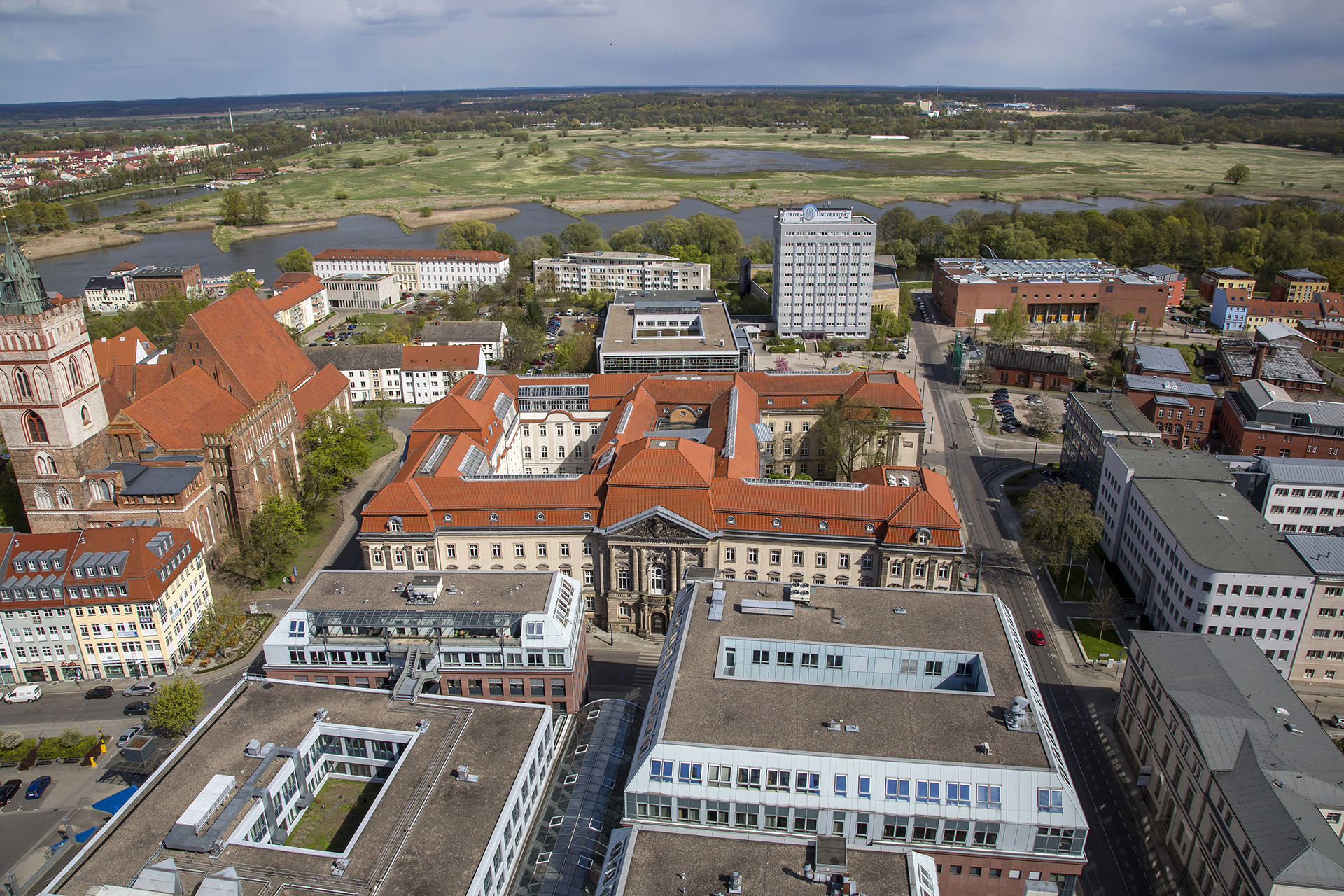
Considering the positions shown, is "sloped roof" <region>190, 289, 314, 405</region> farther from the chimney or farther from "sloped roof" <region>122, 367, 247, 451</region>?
the chimney

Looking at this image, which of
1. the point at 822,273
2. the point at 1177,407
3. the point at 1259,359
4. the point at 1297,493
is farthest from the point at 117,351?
the point at 1259,359

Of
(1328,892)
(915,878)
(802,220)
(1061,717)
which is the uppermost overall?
(802,220)

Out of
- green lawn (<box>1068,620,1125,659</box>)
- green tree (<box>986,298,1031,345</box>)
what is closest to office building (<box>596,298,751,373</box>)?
green tree (<box>986,298,1031,345</box>)

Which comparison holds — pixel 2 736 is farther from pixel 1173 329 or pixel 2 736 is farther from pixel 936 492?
pixel 1173 329

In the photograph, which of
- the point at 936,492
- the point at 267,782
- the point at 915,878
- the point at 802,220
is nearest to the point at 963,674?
the point at 915,878

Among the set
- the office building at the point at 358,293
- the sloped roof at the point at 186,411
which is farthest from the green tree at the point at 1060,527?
the office building at the point at 358,293

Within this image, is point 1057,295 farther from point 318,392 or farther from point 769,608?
point 769,608
